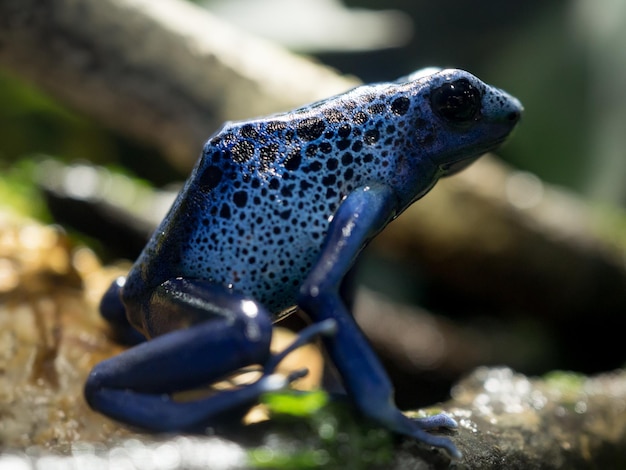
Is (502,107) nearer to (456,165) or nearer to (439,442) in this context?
(456,165)

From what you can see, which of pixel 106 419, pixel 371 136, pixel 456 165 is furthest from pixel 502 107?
pixel 106 419

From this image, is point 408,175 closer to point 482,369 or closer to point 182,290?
point 182,290

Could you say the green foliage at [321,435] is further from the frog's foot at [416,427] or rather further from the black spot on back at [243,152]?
the black spot on back at [243,152]

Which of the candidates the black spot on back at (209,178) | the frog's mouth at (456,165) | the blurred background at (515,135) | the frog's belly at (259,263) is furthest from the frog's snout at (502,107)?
the blurred background at (515,135)

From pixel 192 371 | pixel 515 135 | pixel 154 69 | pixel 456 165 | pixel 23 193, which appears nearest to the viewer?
pixel 192 371

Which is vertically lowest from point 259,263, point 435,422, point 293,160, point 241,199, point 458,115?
point 435,422

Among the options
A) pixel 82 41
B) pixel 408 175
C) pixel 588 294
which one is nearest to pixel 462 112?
pixel 408 175

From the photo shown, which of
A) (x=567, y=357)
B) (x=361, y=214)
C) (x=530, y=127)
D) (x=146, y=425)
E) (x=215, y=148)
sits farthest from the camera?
(x=530, y=127)

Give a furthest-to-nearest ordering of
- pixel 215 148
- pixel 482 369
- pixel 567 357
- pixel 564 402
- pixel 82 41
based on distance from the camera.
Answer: pixel 567 357, pixel 82 41, pixel 482 369, pixel 564 402, pixel 215 148
